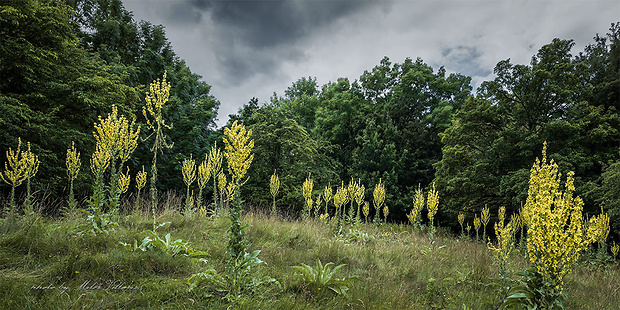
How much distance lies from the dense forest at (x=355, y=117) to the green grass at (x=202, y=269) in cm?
329

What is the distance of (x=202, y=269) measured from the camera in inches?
156

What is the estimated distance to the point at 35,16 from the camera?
28.2 feet

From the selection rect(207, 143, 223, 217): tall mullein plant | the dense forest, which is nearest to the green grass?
rect(207, 143, 223, 217): tall mullein plant

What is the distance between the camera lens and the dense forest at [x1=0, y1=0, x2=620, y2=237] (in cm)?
880

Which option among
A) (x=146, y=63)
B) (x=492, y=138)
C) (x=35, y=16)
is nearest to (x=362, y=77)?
(x=492, y=138)

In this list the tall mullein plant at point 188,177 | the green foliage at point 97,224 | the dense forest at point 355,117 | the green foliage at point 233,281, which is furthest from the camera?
the dense forest at point 355,117

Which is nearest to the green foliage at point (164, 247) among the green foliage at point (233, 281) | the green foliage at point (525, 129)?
the green foliage at point (233, 281)

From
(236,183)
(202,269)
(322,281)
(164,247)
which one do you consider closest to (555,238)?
(322,281)

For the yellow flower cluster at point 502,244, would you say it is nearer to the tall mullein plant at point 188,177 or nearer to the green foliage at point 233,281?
the green foliage at point 233,281

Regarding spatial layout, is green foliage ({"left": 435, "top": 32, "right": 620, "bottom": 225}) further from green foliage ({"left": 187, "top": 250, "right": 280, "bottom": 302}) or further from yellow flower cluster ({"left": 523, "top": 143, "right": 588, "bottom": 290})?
green foliage ({"left": 187, "top": 250, "right": 280, "bottom": 302})

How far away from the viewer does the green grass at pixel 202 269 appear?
2.92 m

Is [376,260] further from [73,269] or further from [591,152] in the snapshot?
[591,152]

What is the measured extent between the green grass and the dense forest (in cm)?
329

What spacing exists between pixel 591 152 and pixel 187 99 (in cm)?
2091
